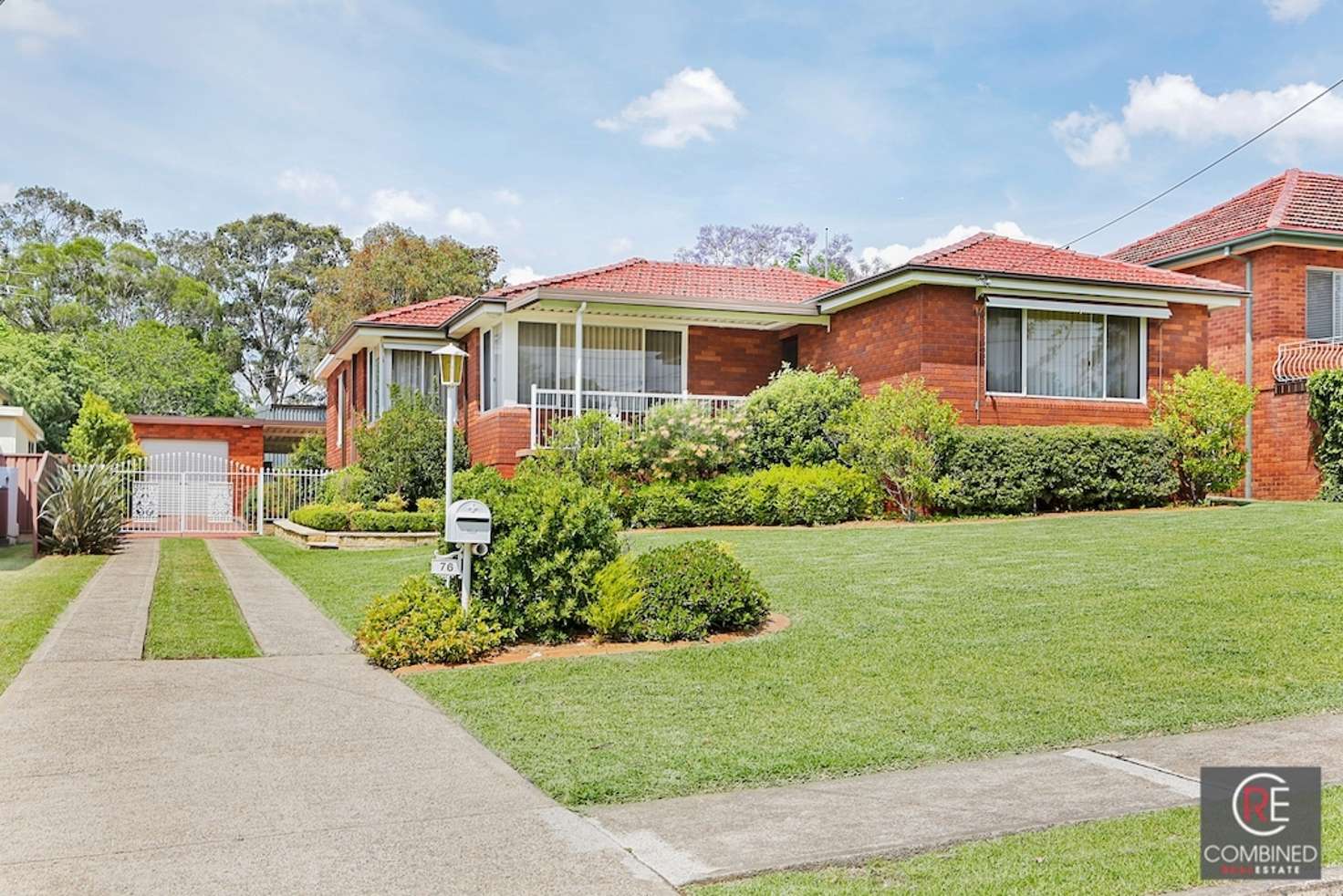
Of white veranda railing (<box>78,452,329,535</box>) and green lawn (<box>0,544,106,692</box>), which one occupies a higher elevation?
white veranda railing (<box>78,452,329,535</box>)

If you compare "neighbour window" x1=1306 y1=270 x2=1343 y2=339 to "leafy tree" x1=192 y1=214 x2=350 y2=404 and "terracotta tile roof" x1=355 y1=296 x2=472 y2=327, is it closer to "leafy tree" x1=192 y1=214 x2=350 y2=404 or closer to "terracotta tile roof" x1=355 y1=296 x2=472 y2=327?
"terracotta tile roof" x1=355 y1=296 x2=472 y2=327

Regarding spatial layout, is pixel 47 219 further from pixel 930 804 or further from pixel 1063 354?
pixel 930 804

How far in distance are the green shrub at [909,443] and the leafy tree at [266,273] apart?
4603 centimetres

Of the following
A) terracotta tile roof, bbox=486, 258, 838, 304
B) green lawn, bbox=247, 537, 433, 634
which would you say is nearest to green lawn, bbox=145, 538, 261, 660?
green lawn, bbox=247, 537, 433, 634

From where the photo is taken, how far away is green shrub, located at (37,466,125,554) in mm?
17531

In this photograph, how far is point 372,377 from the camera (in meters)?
28.0

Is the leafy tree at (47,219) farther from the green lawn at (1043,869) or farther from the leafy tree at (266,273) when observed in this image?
the green lawn at (1043,869)

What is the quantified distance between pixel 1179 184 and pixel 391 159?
15986mm

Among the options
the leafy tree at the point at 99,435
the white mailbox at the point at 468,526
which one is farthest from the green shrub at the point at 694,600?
the leafy tree at the point at 99,435

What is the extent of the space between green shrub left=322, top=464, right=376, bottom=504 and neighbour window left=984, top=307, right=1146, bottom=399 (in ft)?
38.2

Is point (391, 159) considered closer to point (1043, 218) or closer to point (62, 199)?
point (1043, 218)

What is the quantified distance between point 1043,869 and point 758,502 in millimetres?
13890

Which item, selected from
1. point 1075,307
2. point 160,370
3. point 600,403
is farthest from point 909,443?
point 160,370

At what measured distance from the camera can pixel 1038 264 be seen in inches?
840
